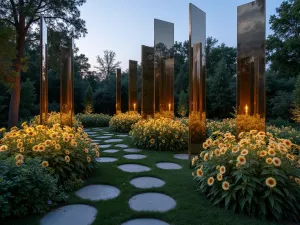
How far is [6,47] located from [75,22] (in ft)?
21.6

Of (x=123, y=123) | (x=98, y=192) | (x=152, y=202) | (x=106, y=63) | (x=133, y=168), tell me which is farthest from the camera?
(x=106, y=63)

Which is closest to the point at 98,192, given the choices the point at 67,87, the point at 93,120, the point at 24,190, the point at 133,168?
the point at 24,190

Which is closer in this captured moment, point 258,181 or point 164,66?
point 258,181

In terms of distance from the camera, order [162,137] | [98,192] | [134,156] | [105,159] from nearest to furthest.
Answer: [98,192], [105,159], [134,156], [162,137]

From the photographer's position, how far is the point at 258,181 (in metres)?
1.95

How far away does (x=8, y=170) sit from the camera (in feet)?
6.43

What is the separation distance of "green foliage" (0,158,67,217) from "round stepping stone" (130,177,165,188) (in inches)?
38.6

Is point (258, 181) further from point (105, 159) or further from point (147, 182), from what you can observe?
point (105, 159)

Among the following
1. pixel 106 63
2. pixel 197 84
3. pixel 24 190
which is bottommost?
pixel 24 190

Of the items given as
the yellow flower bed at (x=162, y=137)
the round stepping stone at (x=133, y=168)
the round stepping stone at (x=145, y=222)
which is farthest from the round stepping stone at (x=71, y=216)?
the yellow flower bed at (x=162, y=137)

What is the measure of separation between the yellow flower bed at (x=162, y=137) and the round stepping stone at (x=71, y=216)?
3.00m

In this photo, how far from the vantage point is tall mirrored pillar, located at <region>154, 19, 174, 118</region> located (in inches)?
257

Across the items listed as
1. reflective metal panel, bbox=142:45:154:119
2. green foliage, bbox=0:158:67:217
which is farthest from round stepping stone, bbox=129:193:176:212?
reflective metal panel, bbox=142:45:154:119

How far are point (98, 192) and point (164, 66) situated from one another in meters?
4.95
